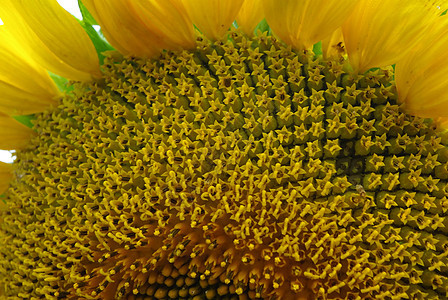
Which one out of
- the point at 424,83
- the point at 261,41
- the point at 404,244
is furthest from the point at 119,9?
the point at 404,244

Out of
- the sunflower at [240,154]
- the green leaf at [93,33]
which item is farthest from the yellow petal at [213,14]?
the green leaf at [93,33]

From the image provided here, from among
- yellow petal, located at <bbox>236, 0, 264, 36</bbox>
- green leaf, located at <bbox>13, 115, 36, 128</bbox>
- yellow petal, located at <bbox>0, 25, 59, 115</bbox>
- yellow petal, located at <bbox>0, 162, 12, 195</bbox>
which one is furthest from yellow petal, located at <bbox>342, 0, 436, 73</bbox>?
yellow petal, located at <bbox>0, 162, 12, 195</bbox>

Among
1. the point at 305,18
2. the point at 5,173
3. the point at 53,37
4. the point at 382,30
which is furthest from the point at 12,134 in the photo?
the point at 382,30

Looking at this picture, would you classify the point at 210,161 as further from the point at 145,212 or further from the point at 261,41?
the point at 261,41

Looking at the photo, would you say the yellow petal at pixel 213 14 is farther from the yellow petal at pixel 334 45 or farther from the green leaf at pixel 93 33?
the green leaf at pixel 93 33

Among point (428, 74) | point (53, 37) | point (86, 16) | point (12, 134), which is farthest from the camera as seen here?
point (12, 134)

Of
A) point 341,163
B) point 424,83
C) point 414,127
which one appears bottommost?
point 341,163

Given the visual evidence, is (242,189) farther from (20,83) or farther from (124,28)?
(20,83)
